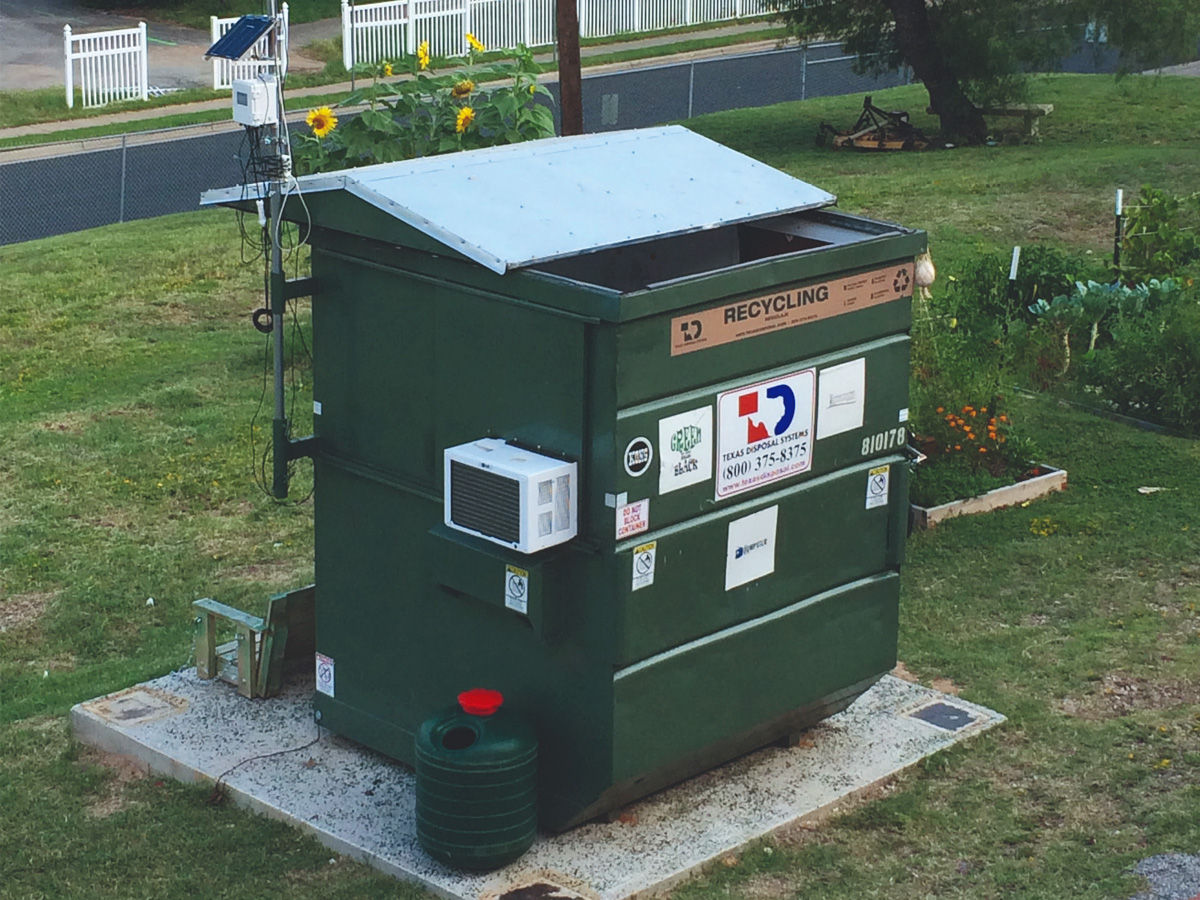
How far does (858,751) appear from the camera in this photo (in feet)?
23.6

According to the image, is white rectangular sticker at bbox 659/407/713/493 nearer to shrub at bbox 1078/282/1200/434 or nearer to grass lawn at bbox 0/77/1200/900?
grass lawn at bbox 0/77/1200/900

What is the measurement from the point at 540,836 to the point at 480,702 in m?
0.61

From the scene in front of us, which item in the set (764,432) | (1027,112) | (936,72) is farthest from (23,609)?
(1027,112)

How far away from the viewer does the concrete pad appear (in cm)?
633

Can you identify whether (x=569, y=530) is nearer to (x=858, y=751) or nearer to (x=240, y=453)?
(x=858, y=751)

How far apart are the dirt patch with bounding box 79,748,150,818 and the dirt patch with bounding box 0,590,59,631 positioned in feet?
5.54

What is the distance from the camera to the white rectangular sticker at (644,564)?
614cm

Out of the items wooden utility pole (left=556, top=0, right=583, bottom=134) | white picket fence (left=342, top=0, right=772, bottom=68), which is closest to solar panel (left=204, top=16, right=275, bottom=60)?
wooden utility pole (left=556, top=0, right=583, bottom=134)

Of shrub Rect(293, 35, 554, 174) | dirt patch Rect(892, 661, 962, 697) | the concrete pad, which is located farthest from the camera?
shrub Rect(293, 35, 554, 174)

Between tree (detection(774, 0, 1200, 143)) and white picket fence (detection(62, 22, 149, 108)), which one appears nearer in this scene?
tree (detection(774, 0, 1200, 143))

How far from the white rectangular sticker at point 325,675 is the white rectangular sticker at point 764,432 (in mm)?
1880

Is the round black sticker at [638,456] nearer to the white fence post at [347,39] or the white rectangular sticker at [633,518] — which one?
the white rectangular sticker at [633,518]

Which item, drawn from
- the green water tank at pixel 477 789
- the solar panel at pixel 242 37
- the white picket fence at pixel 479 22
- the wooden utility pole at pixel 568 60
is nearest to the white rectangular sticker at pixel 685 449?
the green water tank at pixel 477 789

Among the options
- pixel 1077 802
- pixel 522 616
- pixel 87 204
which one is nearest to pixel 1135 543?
pixel 1077 802
